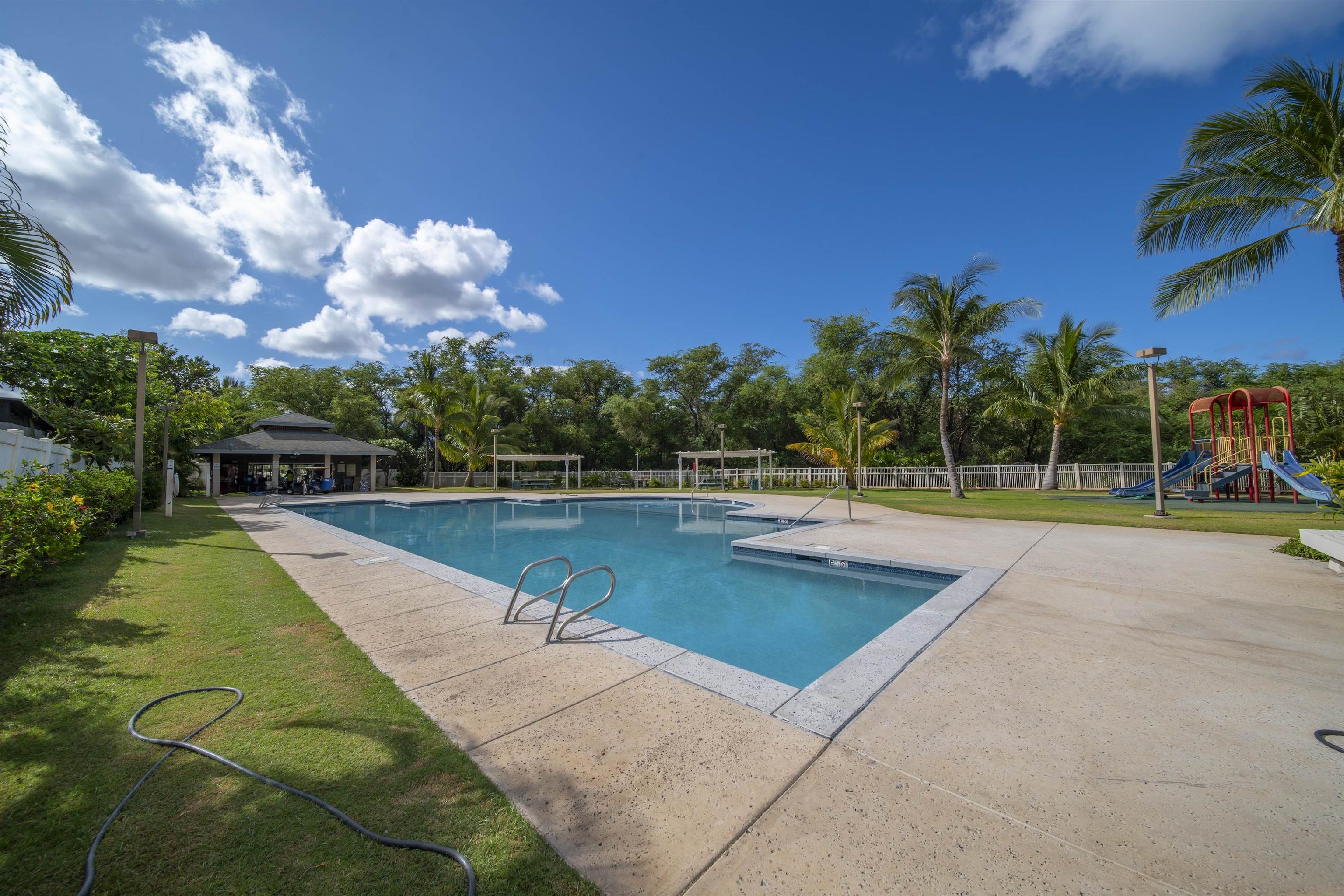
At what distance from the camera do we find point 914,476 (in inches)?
960

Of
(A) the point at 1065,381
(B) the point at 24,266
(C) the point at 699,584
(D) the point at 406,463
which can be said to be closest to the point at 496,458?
(D) the point at 406,463

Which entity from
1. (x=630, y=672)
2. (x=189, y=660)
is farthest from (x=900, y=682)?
(x=189, y=660)

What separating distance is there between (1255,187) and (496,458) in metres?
25.6

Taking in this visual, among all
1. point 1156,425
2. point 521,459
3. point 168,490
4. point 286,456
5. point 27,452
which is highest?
point 1156,425

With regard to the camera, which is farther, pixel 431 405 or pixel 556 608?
pixel 431 405

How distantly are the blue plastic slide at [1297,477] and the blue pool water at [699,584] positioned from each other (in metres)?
10.7

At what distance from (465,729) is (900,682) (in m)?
2.53

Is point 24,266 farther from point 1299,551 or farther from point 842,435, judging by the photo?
point 842,435

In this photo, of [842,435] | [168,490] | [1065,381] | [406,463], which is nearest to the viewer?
[168,490]

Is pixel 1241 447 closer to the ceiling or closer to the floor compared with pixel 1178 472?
closer to the ceiling

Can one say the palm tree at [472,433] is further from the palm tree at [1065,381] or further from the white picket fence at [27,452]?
the palm tree at [1065,381]

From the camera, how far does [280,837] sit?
170 cm

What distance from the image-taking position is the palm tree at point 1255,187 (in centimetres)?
657

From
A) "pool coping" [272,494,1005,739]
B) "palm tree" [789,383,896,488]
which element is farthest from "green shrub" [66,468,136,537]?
"palm tree" [789,383,896,488]
